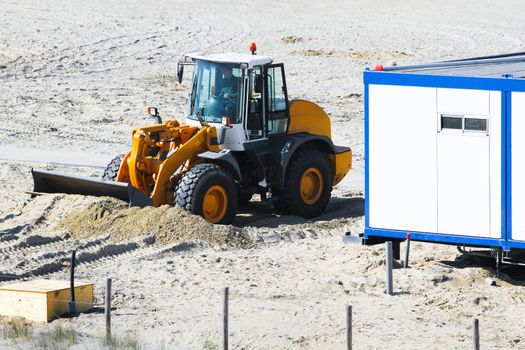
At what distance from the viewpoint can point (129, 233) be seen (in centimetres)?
1822

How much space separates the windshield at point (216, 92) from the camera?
63.4 feet

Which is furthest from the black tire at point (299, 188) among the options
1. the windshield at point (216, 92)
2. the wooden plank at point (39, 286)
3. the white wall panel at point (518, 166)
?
the wooden plank at point (39, 286)

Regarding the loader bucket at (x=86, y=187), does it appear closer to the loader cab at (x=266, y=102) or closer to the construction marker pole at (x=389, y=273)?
the loader cab at (x=266, y=102)

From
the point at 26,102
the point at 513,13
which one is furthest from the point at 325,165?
the point at 513,13

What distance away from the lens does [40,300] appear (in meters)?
14.7

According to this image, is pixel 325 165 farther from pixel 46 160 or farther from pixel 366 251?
pixel 46 160

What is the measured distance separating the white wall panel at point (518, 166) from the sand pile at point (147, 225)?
4.12m

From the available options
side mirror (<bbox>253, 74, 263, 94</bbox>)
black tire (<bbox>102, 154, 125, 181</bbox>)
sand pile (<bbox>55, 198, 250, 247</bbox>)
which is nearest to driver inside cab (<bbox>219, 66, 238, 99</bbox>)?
side mirror (<bbox>253, 74, 263, 94</bbox>)

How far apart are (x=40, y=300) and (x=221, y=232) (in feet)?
13.5

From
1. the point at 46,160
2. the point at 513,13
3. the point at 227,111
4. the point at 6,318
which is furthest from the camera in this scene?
the point at 513,13

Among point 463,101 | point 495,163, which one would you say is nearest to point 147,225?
point 463,101

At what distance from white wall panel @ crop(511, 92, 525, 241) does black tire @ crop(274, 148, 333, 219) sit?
188 inches

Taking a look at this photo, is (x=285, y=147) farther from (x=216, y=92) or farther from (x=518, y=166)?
(x=518, y=166)

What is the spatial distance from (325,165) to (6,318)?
685 cm
